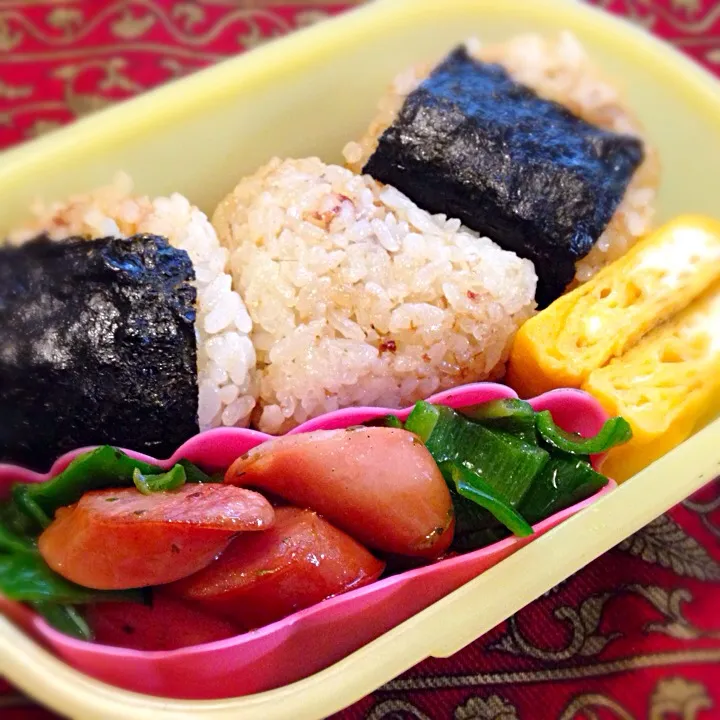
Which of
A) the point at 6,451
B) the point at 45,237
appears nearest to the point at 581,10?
the point at 45,237

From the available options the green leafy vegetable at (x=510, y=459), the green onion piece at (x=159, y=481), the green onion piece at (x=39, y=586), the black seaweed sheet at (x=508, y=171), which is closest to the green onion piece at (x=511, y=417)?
the green leafy vegetable at (x=510, y=459)

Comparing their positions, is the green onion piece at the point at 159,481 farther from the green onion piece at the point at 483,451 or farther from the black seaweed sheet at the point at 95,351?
the green onion piece at the point at 483,451

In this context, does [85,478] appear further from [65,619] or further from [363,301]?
[363,301]

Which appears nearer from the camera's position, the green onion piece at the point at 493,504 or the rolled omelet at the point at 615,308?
the green onion piece at the point at 493,504

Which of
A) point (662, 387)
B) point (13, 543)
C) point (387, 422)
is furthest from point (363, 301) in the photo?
point (13, 543)

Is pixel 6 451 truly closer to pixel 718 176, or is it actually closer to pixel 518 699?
pixel 518 699

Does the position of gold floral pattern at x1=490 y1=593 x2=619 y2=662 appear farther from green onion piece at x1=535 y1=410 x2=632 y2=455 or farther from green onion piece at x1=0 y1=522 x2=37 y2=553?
green onion piece at x1=0 y1=522 x2=37 y2=553
